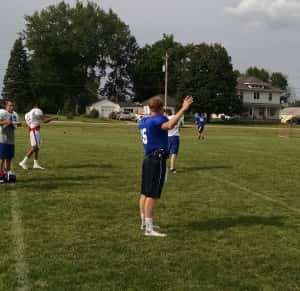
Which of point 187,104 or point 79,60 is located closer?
point 187,104

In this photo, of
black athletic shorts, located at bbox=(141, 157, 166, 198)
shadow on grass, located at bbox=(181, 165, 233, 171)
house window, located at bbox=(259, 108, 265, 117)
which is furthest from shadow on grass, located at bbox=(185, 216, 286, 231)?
house window, located at bbox=(259, 108, 265, 117)

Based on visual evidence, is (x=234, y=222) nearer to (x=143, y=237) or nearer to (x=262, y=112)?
(x=143, y=237)

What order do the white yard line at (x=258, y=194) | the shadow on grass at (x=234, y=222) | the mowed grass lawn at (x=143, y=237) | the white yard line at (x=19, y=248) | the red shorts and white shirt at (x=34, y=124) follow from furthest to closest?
the red shorts and white shirt at (x=34, y=124)
the white yard line at (x=258, y=194)
the shadow on grass at (x=234, y=222)
the mowed grass lawn at (x=143, y=237)
the white yard line at (x=19, y=248)

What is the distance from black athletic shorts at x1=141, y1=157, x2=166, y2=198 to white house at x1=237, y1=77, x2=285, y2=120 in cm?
10608

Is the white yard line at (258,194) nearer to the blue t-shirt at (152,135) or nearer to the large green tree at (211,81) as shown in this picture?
the blue t-shirt at (152,135)

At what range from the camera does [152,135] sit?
8180mm

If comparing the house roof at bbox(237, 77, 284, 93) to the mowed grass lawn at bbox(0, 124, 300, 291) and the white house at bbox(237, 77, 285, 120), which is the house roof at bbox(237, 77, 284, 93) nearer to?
the white house at bbox(237, 77, 285, 120)

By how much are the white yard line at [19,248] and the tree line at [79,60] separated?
79.0 m

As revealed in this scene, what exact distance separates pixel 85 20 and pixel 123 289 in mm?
99829

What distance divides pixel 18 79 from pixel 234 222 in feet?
305

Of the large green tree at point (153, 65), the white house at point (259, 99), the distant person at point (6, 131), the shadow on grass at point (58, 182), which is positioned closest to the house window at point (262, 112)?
the white house at point (259, 99)

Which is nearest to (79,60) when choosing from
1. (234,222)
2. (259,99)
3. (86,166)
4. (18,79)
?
(18,79)

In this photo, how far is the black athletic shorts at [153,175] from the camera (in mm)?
8211

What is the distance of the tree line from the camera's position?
9850cm
